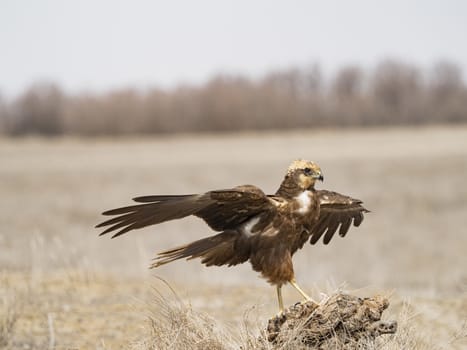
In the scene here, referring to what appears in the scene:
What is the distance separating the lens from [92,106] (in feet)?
149

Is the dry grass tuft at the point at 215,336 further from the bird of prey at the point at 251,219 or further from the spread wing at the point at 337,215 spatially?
the spread wing at the point at 337,215

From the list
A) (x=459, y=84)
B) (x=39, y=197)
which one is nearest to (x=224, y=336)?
(x=39, y=197)

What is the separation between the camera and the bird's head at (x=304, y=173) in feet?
11.2

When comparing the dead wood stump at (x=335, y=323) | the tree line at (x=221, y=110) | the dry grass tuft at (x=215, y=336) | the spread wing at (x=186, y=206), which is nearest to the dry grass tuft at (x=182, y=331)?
the dry grass tuft at (x=215, y=336)

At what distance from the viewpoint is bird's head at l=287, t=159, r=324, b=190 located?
3.41 m

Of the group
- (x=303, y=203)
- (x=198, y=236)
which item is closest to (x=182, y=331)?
(x=303, y=203)

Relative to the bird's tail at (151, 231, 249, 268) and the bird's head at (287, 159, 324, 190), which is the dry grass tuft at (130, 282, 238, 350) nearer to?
the bird's tail at (151, 231, 249, 268)

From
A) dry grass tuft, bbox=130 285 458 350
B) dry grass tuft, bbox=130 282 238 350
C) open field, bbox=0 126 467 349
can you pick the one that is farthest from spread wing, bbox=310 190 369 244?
dry grass tuft, bbox=130 282 238 350

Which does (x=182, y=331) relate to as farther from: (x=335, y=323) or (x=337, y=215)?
(x=337, y=215)

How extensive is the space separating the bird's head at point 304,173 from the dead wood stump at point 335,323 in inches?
26.6

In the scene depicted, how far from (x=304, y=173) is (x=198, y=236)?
37.8ft

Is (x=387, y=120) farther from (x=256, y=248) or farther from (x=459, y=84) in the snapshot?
(x=256, y=248)

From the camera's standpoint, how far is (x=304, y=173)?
3.42m

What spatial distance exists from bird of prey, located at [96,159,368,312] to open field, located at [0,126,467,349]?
1.31 ft
